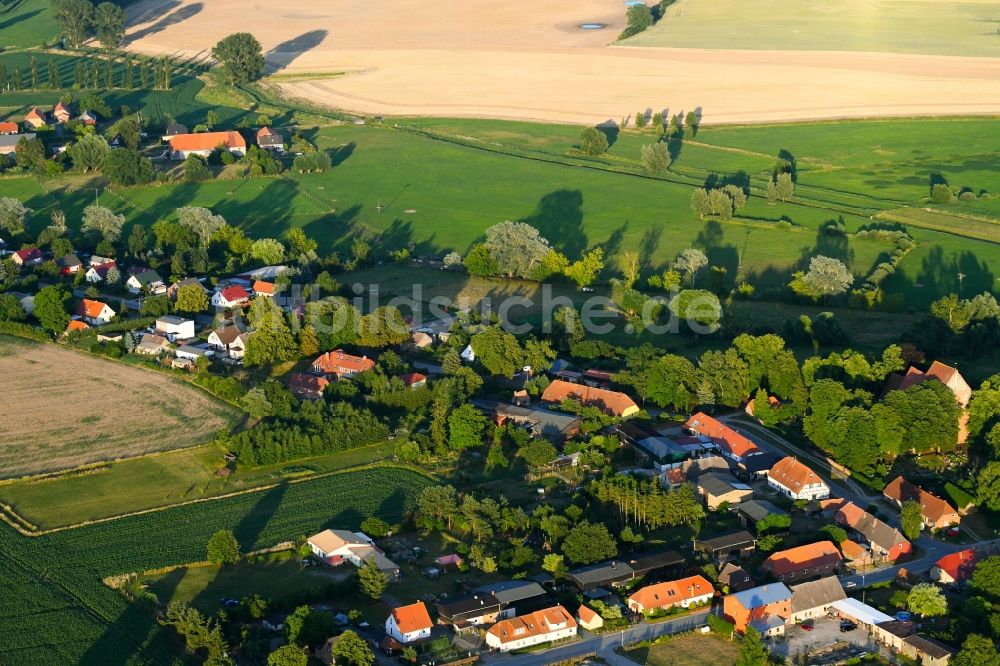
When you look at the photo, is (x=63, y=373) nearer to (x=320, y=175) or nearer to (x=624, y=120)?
(x=320, y=175)

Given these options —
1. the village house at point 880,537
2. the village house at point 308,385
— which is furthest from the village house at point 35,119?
the village house at point 880,537

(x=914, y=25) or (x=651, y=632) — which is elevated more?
(x=914, y=25)

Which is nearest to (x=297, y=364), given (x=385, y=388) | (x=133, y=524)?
(x=385, y=388)

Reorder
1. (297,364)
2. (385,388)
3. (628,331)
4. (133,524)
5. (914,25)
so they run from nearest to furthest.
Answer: (133,524), (385,388), (297,364), (628,331), (914,25)

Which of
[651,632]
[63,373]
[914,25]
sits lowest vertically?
[651,632]

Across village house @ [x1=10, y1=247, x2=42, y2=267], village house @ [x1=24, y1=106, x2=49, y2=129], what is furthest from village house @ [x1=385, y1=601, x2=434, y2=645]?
village house @ [x1=24, y1=106, x2=49, y2=129]

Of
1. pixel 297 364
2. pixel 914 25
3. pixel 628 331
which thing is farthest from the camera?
pixel 914 25

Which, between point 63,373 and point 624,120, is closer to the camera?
point 63,373
